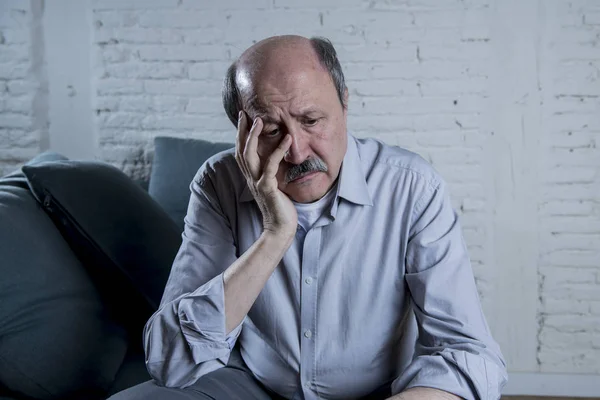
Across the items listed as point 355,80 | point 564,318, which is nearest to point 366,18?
point 355,80

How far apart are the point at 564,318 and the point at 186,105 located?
1.84 metres

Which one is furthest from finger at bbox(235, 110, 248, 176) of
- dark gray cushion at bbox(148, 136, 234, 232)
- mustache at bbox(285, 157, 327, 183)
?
dark gray cushion at bbox(148, 136, 234, 232)

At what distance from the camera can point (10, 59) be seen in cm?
292

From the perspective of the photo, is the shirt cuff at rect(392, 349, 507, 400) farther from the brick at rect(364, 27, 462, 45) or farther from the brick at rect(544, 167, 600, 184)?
the brick at rect(364, 27, 462, 45)

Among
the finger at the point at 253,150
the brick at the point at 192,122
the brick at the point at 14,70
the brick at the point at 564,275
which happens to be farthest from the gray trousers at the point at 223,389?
the brick at the point at 14,70

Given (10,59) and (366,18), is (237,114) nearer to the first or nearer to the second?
(366,18)

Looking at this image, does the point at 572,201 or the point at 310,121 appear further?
the point at 572,201

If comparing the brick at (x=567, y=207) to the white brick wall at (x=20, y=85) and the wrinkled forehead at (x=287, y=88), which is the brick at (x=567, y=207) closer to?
the wrinkled forehead at (x=287, y=88)

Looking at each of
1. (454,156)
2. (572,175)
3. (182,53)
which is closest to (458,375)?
(454,156)

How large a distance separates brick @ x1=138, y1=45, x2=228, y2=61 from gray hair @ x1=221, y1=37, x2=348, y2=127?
46.2 inches

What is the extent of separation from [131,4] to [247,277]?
1.75 m

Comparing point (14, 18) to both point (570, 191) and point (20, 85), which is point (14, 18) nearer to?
point (20, 85)

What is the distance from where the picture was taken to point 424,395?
1.41 m

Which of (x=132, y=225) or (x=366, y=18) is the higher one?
(x=366, y=18)
